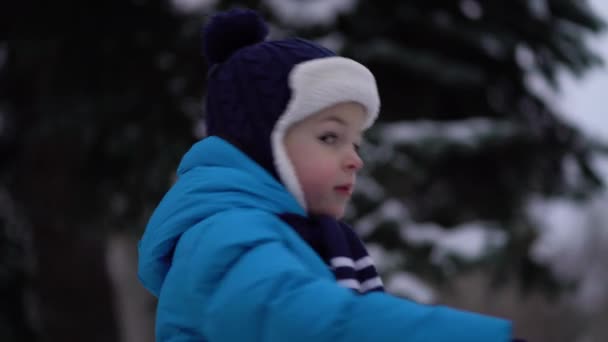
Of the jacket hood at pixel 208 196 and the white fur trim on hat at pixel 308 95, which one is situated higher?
the white fur trim on hat at pixel 308 95

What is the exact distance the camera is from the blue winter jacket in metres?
1.58

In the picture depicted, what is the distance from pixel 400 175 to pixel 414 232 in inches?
21.5

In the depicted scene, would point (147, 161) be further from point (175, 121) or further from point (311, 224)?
point (311, 224)

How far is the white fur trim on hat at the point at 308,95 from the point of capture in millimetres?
1962

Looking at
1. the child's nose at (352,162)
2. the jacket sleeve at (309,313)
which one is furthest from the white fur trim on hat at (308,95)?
the jacket sleeve at (309,313)

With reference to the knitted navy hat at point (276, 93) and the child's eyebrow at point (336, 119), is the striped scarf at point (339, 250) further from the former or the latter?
the child's eyebrow at point (336, 119)

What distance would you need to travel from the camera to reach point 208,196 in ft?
6.25

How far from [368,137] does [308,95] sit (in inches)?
156

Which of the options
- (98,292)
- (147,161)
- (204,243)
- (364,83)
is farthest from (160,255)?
(98,292)

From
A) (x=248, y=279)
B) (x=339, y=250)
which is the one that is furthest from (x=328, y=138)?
(x=248, y=279)

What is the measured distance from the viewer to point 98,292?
7.76m

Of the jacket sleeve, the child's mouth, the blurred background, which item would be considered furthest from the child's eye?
the blurred background

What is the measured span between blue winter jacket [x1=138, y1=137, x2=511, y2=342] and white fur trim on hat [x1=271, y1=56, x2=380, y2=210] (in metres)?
0.04

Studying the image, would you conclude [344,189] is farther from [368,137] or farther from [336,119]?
[368,137]
